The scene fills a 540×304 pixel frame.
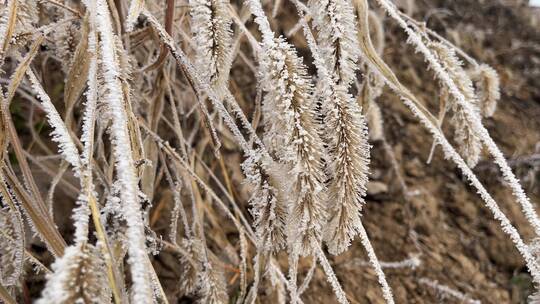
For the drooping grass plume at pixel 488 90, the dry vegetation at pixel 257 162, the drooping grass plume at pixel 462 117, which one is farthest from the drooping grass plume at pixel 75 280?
the drooping grass plume at pixel 488 90

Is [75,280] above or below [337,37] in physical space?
below

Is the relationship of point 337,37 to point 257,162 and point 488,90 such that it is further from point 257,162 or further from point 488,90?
point 488,90

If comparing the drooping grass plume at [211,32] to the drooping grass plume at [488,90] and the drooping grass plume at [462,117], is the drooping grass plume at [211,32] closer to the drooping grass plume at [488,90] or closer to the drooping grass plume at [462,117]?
the drooping grass plume at [462,117]

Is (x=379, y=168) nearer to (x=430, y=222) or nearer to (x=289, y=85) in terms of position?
(x=430, y=222)

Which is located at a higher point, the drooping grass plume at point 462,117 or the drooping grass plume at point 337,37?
the drooping grass plume at point 337,37

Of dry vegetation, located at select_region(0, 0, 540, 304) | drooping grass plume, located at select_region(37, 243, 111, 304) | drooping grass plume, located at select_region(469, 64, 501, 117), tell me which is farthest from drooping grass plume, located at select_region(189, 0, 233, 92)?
drooping grass plume, located at select_region(469, 64, 501, 117)

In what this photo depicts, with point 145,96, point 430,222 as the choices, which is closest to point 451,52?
point 145,96

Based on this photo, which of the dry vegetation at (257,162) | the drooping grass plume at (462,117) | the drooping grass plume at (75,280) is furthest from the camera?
the drooping grass plume at (462,117)

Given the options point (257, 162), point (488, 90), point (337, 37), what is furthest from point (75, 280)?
point (488, 90)

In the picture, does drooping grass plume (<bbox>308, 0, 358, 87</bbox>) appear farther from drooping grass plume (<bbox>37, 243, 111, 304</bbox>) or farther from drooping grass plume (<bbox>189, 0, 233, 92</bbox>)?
drooping grass plume (<bbox>37, 243, 111, 304</bbox>)
